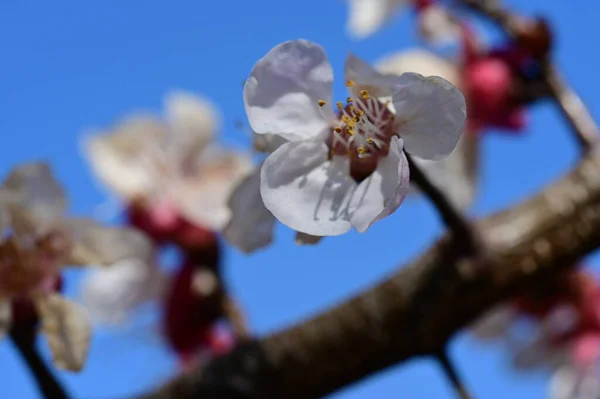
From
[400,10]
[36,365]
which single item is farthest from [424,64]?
[36,365]

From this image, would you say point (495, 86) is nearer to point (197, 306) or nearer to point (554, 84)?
point (554, 84)

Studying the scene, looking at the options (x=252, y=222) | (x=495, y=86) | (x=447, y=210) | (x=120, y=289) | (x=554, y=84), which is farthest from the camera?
(x=120, y=289)

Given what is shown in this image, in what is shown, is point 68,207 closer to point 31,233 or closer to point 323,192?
point 31,233

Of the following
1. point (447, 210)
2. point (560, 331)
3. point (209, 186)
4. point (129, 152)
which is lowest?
point (560, 331)

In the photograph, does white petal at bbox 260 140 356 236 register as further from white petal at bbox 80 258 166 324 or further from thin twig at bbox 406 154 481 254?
white petal at bbox 80 258 166 324

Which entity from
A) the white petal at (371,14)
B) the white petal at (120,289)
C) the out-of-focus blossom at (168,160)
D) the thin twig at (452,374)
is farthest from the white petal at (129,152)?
the thin twig at (452,374)

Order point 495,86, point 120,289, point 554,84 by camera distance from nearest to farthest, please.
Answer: point 554,84 < point 495,86 < point 120,289
